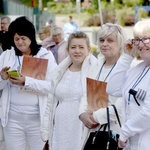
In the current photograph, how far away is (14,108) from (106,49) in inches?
56.1

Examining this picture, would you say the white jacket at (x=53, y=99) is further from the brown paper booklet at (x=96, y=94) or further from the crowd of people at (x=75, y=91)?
the brown paper booklet at (x=96, y=94)

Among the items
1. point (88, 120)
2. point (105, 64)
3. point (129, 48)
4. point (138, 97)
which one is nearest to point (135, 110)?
point (138, 97)

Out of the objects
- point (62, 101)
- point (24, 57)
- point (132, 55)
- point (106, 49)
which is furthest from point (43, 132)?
point (132, 55)

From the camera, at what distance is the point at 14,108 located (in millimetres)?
5391

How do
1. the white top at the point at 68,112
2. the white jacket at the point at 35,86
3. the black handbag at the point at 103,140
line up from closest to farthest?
1. the black handbag at the point at 103,140
2. the white top at the point at 68,112
3. the white jacket at the point at 35,86

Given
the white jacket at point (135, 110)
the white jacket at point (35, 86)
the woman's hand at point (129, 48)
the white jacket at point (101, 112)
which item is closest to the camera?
the white jacket at point (135, 110)

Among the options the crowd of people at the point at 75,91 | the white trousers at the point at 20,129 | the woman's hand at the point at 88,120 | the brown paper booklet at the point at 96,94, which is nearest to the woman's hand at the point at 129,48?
the crowd of people at the point at 75,91

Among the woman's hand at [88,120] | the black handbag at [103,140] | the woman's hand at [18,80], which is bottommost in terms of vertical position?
the black handbag at [103,140]

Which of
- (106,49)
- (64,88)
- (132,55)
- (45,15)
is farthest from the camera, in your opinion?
(45,15)

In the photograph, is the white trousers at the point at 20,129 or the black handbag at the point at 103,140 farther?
the white trousers at the point at 20,129

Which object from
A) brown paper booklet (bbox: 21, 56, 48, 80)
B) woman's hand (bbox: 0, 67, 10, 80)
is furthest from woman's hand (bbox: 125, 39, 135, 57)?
woman's hand (bbox: 0, 67, 10, 80)

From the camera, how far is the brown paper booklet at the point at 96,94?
14.1ft

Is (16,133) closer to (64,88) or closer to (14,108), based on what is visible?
(14,108)

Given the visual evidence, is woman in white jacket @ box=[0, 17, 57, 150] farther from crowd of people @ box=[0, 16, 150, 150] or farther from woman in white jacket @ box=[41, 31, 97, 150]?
woman in white jacket @ box=[41, 31, 97, 150]
